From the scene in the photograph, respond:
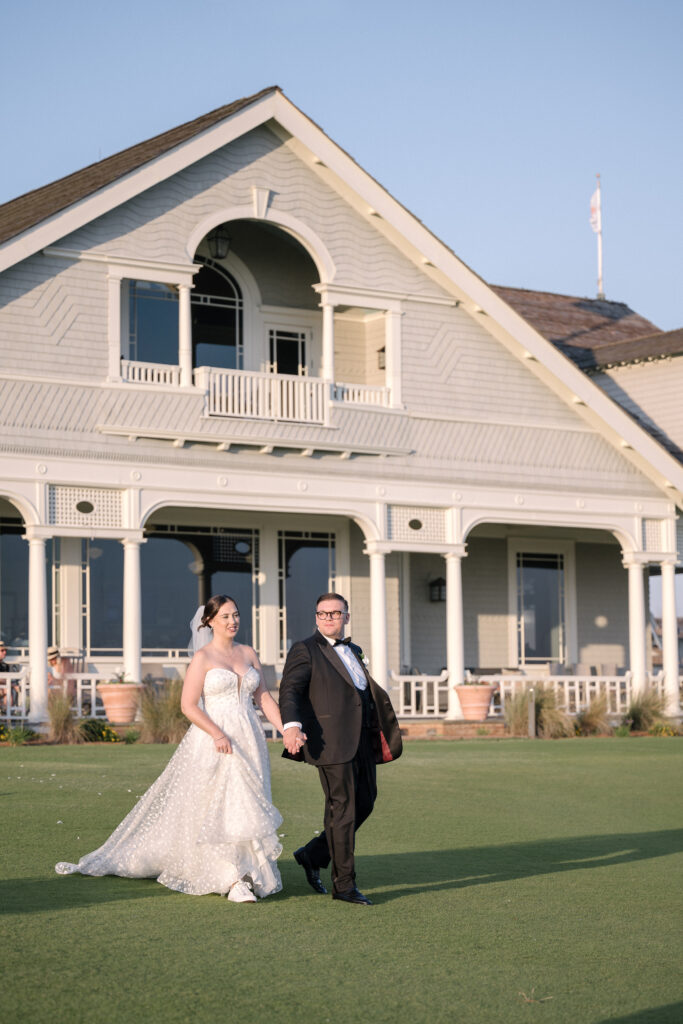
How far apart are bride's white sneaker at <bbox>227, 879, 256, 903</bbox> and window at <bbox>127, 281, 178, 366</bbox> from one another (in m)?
14.2

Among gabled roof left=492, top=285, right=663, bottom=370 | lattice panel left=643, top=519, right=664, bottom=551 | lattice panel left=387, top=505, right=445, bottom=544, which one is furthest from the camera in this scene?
gabled roof left=492, top=285, right=663, bottom=370

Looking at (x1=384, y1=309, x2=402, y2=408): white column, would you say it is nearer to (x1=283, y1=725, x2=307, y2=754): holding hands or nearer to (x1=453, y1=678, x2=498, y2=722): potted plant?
(x1=453, y1=678, x2=498, y2=722): potted plant

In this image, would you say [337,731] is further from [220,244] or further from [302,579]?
[302,579]

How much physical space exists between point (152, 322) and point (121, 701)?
5737mm

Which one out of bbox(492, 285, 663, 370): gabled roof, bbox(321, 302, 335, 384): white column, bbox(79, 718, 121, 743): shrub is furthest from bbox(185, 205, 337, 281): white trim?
bbox(492, 285, 663, 370): gabled roof

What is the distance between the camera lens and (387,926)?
726cm

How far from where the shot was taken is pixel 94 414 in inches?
770

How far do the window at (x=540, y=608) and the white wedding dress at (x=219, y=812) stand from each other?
17.9m

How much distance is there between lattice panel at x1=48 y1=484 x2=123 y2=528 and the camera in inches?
764

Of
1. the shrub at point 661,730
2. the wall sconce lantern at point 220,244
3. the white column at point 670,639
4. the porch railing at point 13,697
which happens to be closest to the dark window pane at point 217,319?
the wall sconce lantern at point 220,244

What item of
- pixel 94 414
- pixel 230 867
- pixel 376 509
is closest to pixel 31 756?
pixel 94 414

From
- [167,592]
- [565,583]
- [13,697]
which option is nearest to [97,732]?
[13,697]

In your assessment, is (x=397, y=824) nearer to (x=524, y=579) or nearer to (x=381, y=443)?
(x=381, y=443)

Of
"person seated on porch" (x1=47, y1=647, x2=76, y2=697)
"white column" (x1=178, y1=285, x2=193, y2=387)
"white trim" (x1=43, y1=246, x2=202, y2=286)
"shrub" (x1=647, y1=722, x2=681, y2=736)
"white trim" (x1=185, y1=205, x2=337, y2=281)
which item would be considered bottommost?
"shrub" (x1=647, y1=722, x2=681, y2=736)
